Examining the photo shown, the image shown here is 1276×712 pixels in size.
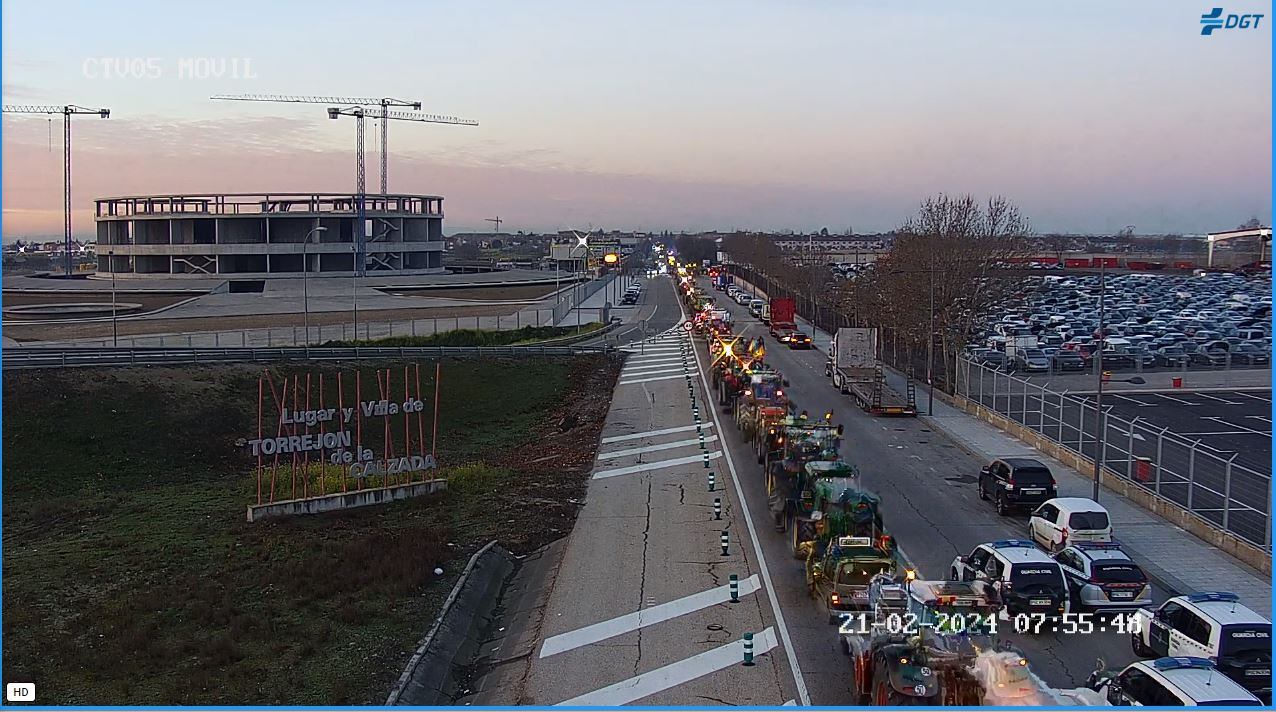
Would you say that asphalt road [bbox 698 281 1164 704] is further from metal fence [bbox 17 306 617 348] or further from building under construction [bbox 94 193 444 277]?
building under construction [bbox 94 193 444 277]

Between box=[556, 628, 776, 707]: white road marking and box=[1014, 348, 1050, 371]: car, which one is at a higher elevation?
box=[1014, 348, 1050, 371]: car

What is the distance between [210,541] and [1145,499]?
A: 22.5 meters

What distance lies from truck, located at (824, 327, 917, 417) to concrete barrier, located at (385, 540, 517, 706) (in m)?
22.1

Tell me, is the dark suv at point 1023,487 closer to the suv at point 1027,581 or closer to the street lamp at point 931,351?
the suv at point 1027,581

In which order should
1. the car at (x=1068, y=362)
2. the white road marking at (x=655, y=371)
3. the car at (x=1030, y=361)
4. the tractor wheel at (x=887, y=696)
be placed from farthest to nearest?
the white road marking at (x=655, y=371) < the car at (x=1068, y=362) < the car at (x=1030, y=361) < the tractor wheel at (x=887, y=696)

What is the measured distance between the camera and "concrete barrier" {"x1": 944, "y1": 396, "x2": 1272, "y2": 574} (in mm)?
21672

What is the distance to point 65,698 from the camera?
51.3 feet

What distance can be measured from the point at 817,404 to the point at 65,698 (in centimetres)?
3367

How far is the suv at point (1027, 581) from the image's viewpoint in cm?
1741

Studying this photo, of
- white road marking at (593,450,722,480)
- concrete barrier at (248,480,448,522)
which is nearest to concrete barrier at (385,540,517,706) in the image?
concrete barrier at (248,480,448,522)

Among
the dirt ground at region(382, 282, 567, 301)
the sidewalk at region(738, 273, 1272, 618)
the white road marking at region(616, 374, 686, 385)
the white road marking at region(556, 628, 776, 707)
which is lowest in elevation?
the white road marking at region(616, 374, 686, 385)

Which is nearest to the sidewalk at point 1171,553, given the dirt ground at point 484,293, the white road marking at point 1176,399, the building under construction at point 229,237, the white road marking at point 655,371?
the white road marking at point 1176,399

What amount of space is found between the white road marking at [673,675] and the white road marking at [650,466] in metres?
15.0

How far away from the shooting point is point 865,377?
47.4m
